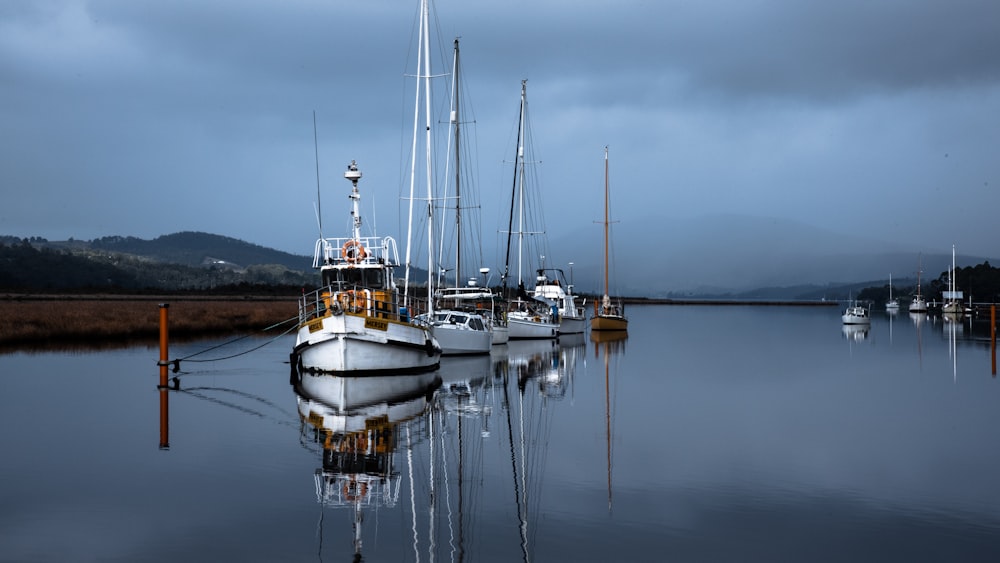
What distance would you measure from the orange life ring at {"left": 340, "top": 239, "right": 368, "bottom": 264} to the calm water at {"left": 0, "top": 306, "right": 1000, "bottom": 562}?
4.44 metres

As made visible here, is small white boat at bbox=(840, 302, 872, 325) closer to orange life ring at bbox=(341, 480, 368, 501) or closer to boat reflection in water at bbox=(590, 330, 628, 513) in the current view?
boat reflection in water at bbox=(590, 330, 628, 513)

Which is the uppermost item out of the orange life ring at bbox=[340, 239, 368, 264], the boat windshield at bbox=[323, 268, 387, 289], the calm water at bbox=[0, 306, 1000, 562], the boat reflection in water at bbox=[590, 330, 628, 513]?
the orange life ring at bbox=[340, 239, 368, 264]

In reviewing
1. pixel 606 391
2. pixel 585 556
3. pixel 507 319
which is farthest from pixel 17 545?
pixel 507 319

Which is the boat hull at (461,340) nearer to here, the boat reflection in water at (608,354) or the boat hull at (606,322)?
the boat reflection in water at (608,354)

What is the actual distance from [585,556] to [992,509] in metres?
6.43

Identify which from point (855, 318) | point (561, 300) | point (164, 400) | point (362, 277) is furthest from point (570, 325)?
point (164, 400)

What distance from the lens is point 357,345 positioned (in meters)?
28.3

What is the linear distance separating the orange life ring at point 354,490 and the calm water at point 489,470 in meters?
0.07

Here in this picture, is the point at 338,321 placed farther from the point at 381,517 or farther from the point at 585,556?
the point at 585,556

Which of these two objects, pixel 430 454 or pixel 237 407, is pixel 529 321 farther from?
pixel 430 454

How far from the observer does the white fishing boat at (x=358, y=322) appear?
28.0 m

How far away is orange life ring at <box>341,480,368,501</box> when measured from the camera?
12.8 metres

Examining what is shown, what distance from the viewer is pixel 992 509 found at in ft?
41.3

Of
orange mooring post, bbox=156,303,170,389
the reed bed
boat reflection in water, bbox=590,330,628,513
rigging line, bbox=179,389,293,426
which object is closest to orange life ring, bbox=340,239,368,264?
orange mooring post, bbox=156,303,170,389
